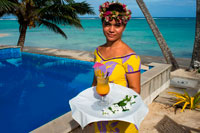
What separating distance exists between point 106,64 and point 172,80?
5.77 metres

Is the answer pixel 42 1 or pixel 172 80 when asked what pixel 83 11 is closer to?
pixel 42 1

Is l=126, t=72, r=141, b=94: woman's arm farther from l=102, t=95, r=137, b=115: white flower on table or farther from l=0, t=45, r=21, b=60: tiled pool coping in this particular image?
l=0, t=45, r=21, b=60: tiled pool coping

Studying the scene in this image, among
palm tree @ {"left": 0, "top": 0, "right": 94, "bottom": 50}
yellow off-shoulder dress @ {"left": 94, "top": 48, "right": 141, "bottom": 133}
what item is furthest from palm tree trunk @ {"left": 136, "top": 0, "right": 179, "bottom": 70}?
yellow off-shoulder dress @ {"left": 94, "top": 48, "right": 141, "bottom": 133}

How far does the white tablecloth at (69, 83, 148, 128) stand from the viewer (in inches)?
61.2

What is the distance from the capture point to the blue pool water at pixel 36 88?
596 cm

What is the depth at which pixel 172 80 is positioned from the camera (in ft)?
23.2

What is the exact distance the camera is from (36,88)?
8.41 meters

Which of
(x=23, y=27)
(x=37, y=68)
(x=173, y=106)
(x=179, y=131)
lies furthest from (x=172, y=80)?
(x=23, y=27)

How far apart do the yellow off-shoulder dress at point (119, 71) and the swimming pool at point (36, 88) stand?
423cm

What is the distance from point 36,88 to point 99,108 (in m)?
7.32

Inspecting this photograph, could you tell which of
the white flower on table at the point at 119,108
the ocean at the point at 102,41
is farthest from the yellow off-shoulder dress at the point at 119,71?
the ocean at the point at 102,41

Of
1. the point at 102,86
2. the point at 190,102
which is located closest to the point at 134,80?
the point at 102,86

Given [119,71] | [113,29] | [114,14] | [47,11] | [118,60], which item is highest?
[47,11]

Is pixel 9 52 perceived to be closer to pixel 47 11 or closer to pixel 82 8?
pixel 47 11
